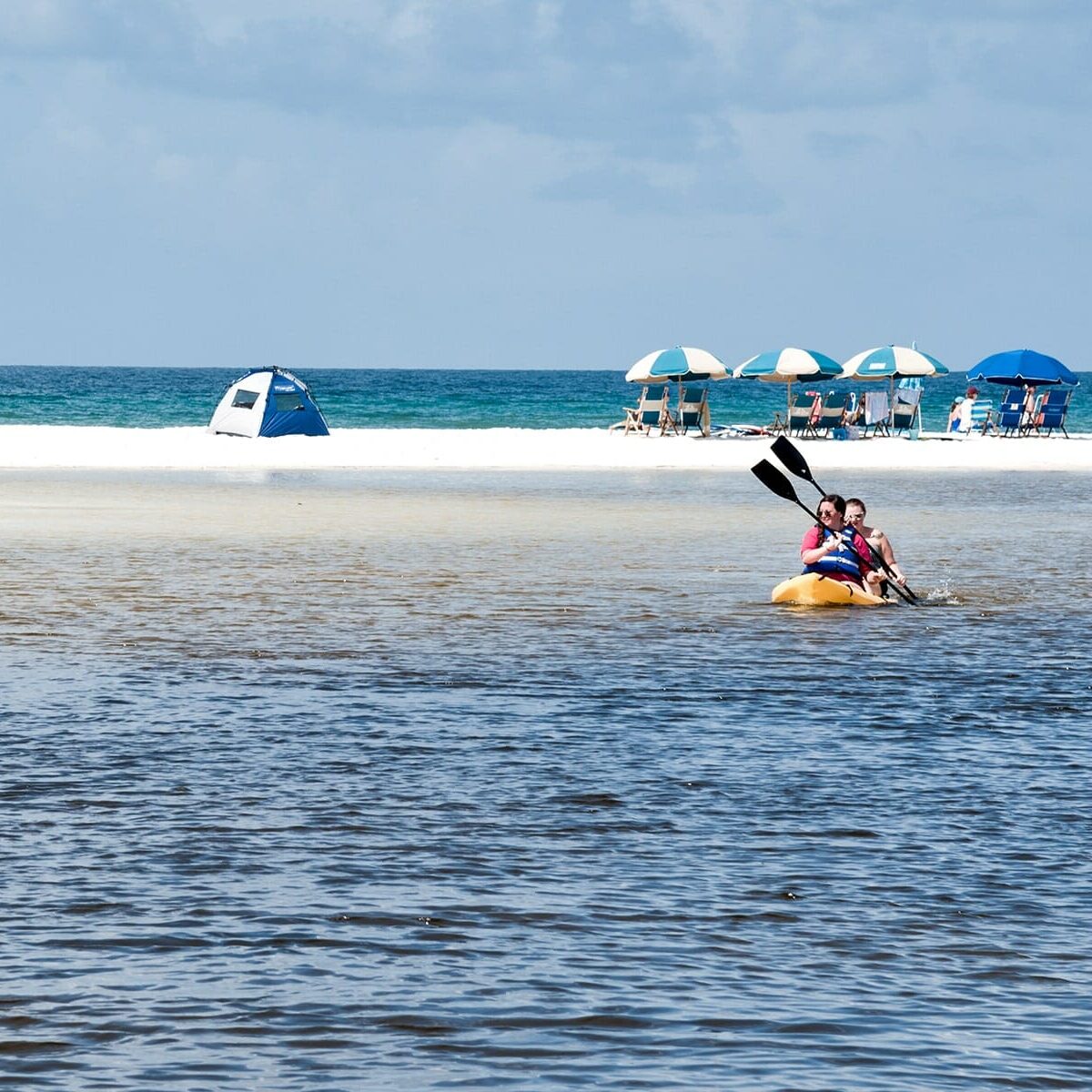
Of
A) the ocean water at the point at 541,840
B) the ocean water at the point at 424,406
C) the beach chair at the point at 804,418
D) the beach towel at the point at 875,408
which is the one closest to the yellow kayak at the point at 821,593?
the ocean water at the point at 541,840

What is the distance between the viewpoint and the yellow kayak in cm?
1684

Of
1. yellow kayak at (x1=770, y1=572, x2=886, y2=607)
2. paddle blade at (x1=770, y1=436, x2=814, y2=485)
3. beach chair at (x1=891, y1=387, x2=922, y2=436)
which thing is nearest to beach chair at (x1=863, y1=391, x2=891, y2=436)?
beach chair at (x1=891, y1=387, x2=922, y2=436)

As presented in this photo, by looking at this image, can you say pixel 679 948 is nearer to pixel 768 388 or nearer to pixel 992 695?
pixel 992 695

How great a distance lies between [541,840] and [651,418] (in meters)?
43.8

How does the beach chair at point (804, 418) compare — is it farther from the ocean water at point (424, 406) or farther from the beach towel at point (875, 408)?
the ocean water at point (424, 406)

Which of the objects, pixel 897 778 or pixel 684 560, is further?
pixel 684 560

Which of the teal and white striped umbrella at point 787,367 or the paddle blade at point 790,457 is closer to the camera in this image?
the paddle blade at point 790,457

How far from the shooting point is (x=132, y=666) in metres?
12.9

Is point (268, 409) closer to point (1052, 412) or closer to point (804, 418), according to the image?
point (804, 418)

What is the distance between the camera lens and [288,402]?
50469mm

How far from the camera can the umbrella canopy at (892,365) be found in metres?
52.4

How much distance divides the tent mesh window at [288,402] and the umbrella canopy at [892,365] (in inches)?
541

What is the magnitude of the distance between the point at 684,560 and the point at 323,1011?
1515 cm

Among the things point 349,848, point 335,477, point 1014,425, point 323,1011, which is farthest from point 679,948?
point 1014,425
